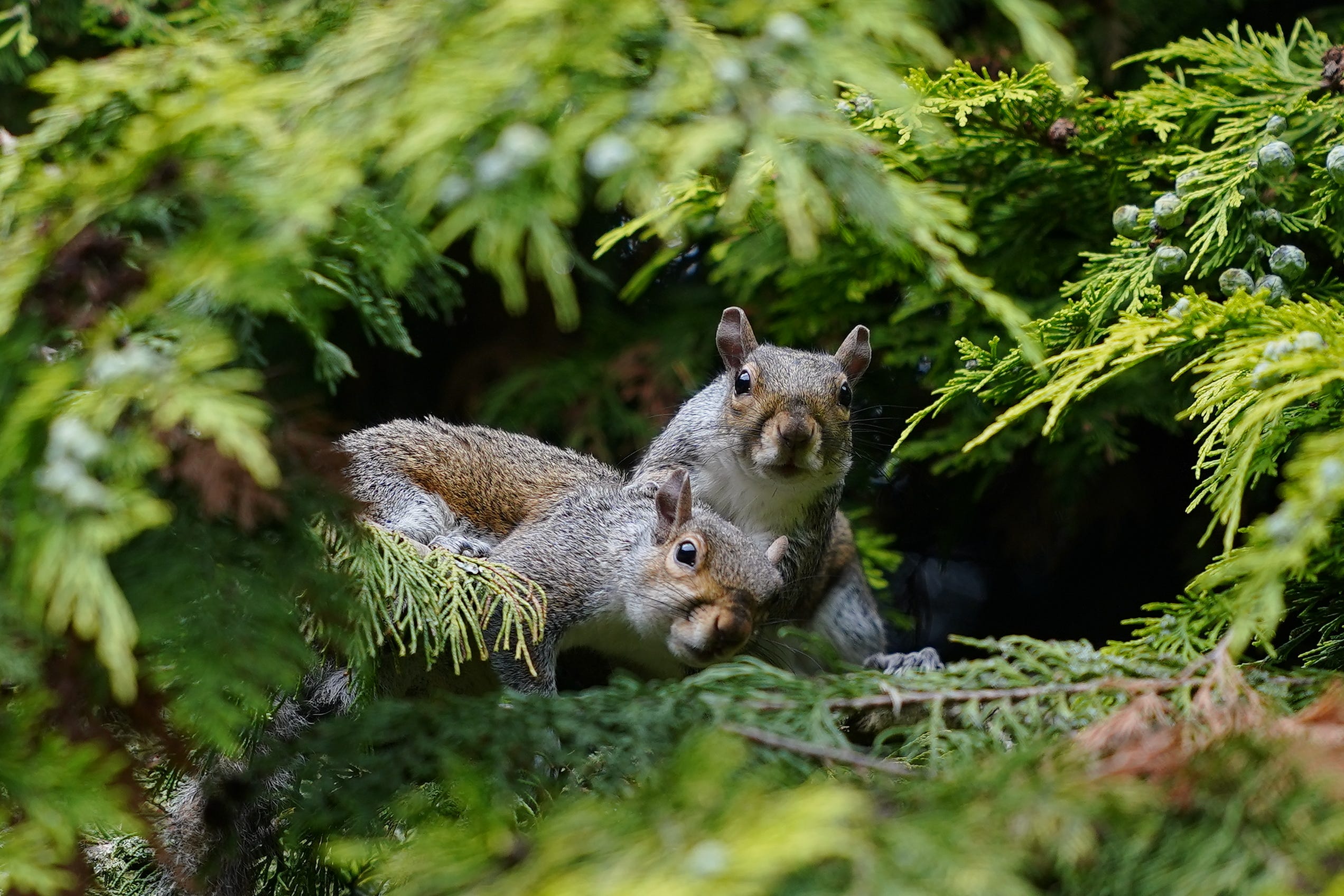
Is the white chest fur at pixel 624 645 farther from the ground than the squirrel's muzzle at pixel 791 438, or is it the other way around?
the squirrel's muzzle at pixel 791 438

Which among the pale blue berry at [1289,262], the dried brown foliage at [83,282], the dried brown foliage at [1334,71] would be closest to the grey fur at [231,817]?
the dried brown foliage at [83,282]

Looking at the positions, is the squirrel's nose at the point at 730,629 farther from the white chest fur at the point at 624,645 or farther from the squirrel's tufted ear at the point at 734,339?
the squirrel's tufted ear at the point at 734,339

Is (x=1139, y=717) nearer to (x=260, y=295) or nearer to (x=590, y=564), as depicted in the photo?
(x=260, y=295)

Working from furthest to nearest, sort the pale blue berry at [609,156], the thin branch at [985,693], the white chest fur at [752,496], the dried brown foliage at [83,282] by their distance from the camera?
the white chest fur at [752,496]
the thin branch at [985,693]
the dried brown foliage at [83,282]
the pale blue berry at [609,156]

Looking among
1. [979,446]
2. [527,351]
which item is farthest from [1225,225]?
[527,351]

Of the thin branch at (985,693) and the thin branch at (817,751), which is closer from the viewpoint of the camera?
the thin branch at (817,751)

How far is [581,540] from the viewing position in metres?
2.43

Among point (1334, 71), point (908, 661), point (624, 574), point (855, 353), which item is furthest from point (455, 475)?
point (1334, 71)

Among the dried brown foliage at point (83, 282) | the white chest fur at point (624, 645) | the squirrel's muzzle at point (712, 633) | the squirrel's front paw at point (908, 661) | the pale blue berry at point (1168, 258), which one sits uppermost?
the dried brown foliage at point (83, 282)

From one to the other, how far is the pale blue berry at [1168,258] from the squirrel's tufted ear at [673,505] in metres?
0.95

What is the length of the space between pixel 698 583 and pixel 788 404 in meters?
0.49

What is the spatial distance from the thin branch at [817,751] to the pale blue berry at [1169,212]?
117 centimetres

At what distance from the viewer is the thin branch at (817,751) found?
48.3 inches

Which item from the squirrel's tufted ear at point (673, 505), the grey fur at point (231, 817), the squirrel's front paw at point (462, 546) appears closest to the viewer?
the grey fur at point (231, 817)
